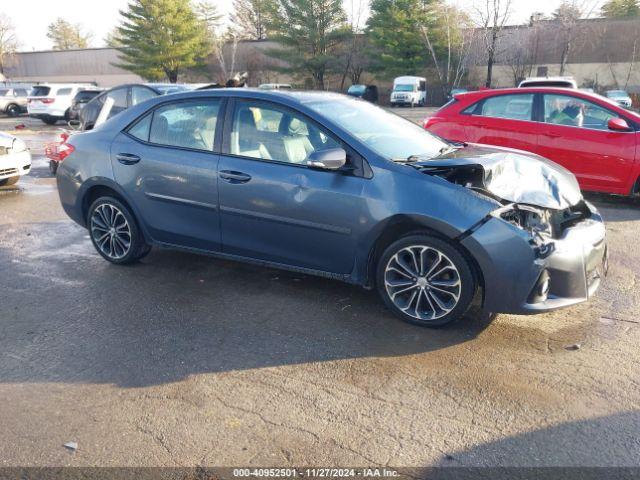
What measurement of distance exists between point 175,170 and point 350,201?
167 cm

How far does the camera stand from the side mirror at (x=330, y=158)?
3822 mm

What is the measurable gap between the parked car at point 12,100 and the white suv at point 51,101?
6692 millimetres

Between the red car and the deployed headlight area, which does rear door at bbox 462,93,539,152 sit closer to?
the red car

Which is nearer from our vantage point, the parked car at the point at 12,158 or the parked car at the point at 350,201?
the parked car at the point at 350,201

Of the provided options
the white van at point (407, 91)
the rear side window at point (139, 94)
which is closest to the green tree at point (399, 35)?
the white van at point (407, 91)

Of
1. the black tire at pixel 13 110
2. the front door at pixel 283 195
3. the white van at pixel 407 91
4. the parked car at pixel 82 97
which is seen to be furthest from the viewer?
the white van at pixel 407 91

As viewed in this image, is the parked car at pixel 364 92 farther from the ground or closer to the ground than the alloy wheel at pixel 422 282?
farther from the ground

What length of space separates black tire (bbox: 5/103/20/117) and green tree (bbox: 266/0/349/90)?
23.9 m

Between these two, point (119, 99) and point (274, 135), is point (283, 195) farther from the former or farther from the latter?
point (119, 99)

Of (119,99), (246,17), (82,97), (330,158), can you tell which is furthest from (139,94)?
(246,17)

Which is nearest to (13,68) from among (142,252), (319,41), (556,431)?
(319,41)

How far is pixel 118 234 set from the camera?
208 inches

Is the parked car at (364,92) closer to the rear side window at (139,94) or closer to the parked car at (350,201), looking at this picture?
the rear side window at (139,94)

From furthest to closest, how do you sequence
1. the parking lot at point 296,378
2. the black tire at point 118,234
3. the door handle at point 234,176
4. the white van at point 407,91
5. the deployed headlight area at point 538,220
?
the white van at point 407,91 < the black tire at point 118,234 < the door handle at point 234,176 < the deployed headlight area at point 538,220 < the parking lot at point 296,378
